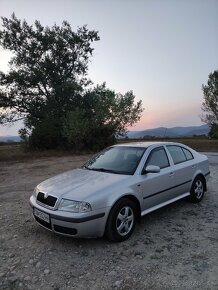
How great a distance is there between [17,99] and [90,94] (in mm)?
5317

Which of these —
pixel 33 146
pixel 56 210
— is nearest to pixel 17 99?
pixel 33 146

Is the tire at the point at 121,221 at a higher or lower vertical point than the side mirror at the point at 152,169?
lower

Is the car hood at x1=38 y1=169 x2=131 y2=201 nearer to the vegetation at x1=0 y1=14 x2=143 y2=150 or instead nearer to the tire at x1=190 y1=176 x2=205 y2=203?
the tire at x1=190 y1=176 x2=205 y2=203

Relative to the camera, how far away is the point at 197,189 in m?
6.34

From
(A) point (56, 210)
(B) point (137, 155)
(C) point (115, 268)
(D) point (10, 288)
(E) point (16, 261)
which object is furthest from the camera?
(B) point (137, 155)

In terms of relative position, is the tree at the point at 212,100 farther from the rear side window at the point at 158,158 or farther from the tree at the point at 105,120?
the rear side window at the point at 158,158

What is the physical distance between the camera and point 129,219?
4.51 metres

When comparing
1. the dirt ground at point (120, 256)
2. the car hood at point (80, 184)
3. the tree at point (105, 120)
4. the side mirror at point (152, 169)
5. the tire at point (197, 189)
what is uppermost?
the tree at point (105, 120)

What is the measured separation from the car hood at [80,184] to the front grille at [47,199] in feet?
0.21

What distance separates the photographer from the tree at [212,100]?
2912 centimetres

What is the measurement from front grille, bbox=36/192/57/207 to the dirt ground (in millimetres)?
612

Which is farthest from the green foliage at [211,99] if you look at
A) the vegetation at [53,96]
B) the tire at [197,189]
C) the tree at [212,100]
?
the tire at [197,189]

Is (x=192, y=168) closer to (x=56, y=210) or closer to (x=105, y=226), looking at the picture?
(x=105, y=226)

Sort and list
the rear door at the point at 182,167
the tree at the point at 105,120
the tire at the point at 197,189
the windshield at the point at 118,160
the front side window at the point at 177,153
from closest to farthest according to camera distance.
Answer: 1. the windshield at the point at 118,160
2. the rear door at the point at 182,167
3. the front side window at the point at 177,153
4. the tire at the point at 197,189
5. the tree at the point at 105,120
